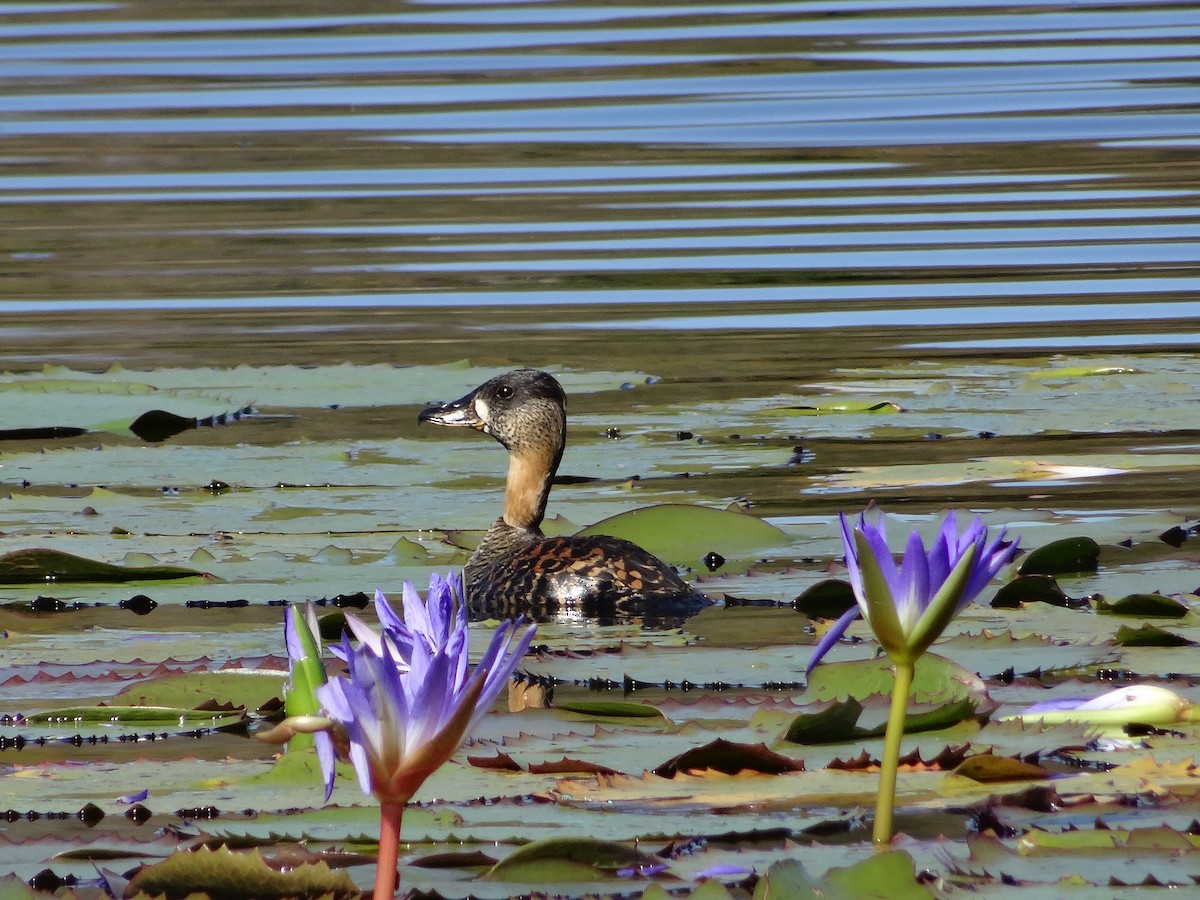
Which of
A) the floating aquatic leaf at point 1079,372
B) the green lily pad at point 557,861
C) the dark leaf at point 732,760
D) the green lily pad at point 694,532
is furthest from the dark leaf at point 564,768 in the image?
the floating aquatic leaf at point 1079,372

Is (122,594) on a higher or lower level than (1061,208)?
lower

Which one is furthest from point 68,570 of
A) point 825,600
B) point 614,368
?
point 614,368

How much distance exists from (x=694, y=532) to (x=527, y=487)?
0.76m

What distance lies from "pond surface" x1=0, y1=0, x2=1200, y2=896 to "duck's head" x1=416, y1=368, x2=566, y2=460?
0.94 feet

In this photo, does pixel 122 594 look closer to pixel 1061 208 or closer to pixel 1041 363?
pixel 1041 363

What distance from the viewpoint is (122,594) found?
18.1ft

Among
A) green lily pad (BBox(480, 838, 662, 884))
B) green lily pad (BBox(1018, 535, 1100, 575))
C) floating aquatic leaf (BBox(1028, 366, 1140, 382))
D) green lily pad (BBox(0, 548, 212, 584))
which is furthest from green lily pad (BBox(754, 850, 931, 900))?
floating aquatic leaf (BBox(1028, 366, 1140, 382))

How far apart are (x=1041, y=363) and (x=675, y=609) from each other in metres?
3.83

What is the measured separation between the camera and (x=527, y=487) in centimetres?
657

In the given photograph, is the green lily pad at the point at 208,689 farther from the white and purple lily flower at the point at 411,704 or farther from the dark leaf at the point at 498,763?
the white and purple lily flower at the point at 411,704

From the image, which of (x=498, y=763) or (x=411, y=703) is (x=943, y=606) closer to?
(x=411, y=703)

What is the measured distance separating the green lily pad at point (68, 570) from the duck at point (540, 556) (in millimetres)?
797

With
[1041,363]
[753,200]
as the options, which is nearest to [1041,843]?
[1041,363]

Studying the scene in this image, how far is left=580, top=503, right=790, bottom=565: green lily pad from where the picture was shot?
19.4 feet
